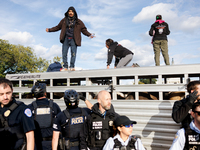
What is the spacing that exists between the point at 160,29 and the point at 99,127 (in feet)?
12.5

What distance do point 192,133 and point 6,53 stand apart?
119 feet

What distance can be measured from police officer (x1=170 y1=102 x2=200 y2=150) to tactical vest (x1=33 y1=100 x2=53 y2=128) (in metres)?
2.32

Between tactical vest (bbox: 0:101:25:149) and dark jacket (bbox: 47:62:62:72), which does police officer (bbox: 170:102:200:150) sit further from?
dark jacket (bbox: 47:62:62:72)

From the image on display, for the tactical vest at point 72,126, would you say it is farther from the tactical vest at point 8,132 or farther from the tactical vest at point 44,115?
the tactical vest at point 8,132

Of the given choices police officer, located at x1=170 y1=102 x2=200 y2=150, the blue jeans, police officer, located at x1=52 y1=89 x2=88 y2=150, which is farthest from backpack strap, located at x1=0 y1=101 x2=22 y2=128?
the blue jeans

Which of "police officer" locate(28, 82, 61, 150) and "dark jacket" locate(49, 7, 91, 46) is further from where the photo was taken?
"dark jacket" locate(49, 7, 91, 46)

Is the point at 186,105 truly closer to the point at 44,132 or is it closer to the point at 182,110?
the point at 182,110

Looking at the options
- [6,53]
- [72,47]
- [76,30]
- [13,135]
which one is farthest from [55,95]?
[6,53]

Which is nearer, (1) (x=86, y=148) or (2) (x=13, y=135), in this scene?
(2) (x=13, y=135)

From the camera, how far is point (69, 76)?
477 cm

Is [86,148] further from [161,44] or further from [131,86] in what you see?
[161,44]

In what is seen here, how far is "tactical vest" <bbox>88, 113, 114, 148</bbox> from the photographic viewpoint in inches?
111

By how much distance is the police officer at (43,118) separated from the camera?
339 centimetres

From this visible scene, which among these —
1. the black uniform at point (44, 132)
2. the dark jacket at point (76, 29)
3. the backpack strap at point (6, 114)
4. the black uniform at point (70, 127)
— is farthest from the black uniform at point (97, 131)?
the dark jacket at point (76, 29)
